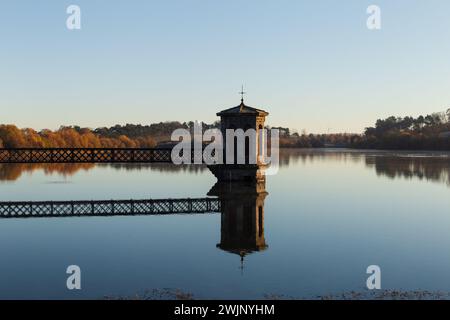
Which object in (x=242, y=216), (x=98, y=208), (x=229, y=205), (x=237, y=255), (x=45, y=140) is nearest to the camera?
(x=237, y=255)

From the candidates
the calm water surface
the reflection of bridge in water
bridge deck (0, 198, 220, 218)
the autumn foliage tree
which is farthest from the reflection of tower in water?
the autumn foliage tree

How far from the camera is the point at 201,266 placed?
18172mm

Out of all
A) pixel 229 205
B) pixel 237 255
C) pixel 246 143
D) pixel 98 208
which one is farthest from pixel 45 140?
pixel 237 255

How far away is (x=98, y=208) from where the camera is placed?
34469mm

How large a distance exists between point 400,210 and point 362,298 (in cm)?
1951

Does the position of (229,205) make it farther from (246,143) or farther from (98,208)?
(246,143)

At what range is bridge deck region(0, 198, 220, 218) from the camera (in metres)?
31.3

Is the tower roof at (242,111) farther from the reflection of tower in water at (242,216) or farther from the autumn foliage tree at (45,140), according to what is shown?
the autumn foliage tree at (45,140)

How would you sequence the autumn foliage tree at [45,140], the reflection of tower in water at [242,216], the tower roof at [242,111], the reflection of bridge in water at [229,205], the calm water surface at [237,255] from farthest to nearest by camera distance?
1. the autumn foliage tree at [45,140]
2. the tower roof at [242,111]
3. the reflection of bridge in water at [229,205]
4. the reflection of tower in water at [242,216]
5. the calm water surface at [237,255]

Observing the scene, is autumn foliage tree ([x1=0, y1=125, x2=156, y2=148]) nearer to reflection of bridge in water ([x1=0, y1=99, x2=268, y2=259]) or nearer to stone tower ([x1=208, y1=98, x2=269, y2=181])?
reflection of bridge in water ([x1=0, y1=99, x2=268, y2=259])

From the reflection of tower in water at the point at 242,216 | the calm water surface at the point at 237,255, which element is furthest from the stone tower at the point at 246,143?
the calm water surface at the point at 237,255

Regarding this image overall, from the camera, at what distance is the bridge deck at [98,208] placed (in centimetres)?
3133

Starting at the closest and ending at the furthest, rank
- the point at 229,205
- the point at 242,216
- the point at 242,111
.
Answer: the point at 242,216 → the point at 229,205 → the point at 242,111
